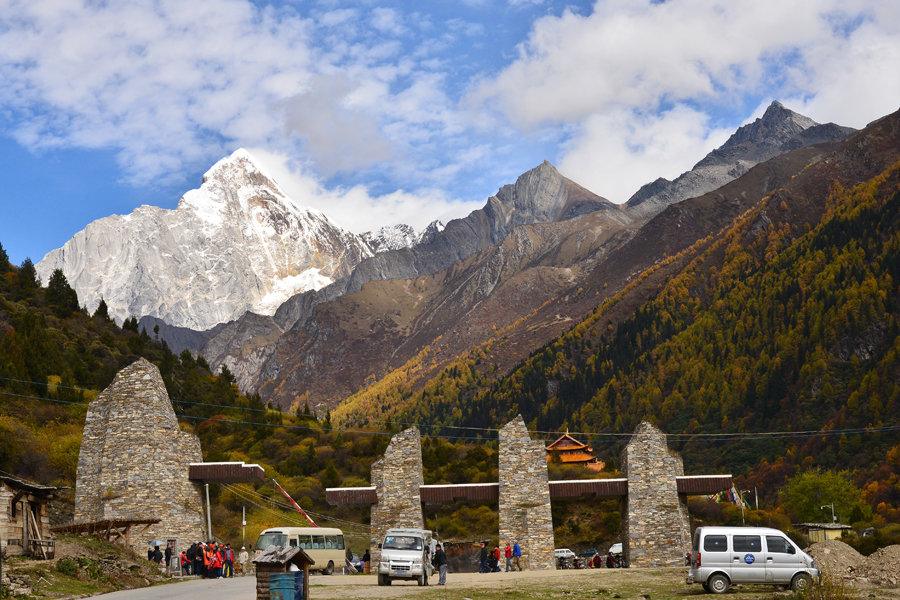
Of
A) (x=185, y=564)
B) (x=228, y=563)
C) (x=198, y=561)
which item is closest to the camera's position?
(x=198, y=561)

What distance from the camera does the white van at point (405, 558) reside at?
104ft

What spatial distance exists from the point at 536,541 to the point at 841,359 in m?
121

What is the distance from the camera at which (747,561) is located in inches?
1014

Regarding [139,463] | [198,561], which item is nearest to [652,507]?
[198,561]

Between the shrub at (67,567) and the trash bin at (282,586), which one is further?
the shrub at (67,567)

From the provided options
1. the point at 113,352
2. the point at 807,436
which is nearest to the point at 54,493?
the point at 113,352

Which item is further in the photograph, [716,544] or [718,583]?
[716,544]

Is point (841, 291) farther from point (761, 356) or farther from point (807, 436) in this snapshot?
point (807, 436)

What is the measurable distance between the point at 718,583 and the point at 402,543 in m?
11.4

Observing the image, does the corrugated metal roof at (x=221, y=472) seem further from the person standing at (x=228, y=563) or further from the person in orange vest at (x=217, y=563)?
the person in orange vest at (x=217, y=563)

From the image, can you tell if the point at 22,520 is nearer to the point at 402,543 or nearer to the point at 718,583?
the point at 402,543

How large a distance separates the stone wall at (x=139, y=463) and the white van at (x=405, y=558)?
13959mm

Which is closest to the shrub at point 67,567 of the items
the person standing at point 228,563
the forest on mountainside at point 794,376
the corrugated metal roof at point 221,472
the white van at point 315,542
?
the person standing at point 228,563

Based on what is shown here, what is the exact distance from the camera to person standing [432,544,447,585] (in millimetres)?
31864
